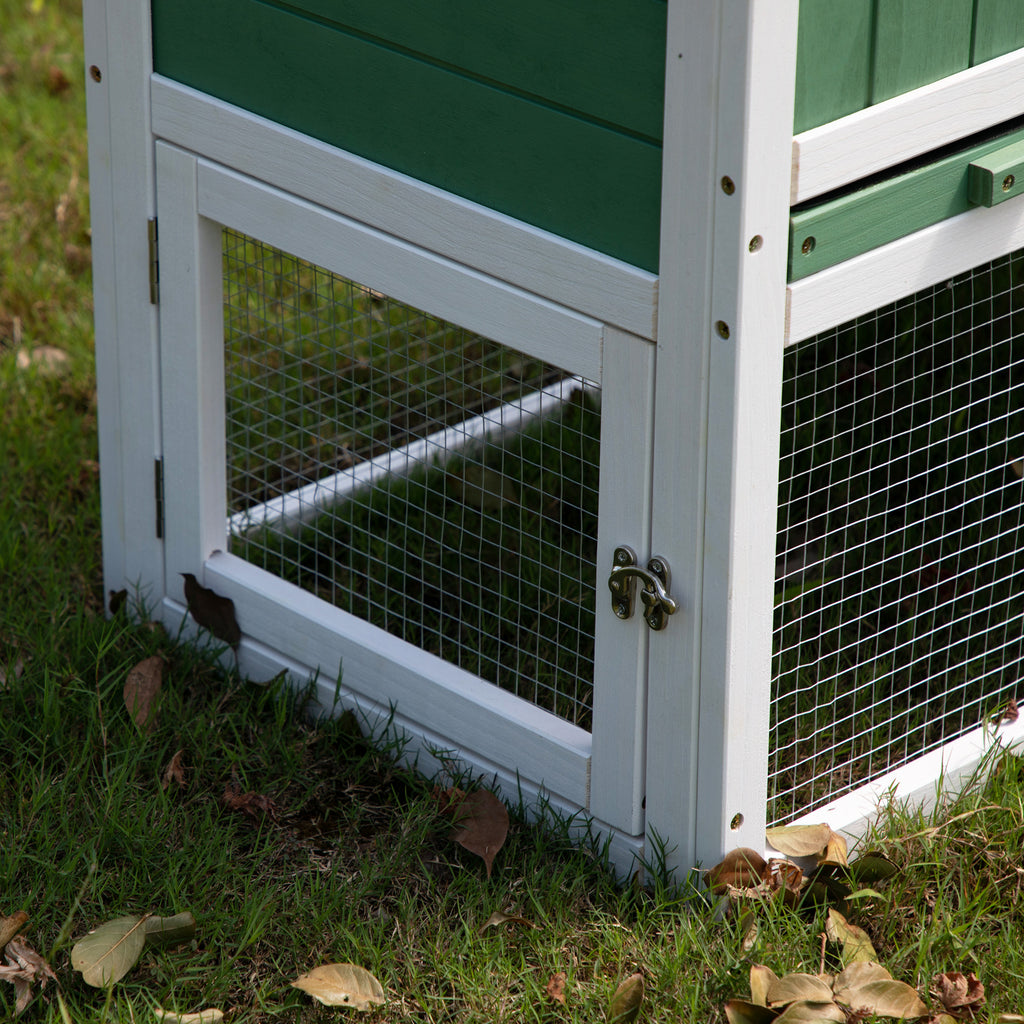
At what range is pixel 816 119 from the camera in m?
1.89

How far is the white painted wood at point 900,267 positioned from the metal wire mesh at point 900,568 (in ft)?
0.49

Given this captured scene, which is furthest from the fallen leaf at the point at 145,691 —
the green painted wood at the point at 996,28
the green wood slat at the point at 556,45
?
the green painted wood at the point at 996,28

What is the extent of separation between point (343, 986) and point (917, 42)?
1399 mm

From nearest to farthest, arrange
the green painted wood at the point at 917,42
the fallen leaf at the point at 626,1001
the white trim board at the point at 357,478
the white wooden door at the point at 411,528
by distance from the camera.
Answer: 1. the green painted wood at the point at 917,42
2. the fallen leaf at the point at 626,1001
3. the white wooden door at the point at 411,528
4. the white trim board at the point at 357,478

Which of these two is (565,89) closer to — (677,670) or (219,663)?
(677,670)

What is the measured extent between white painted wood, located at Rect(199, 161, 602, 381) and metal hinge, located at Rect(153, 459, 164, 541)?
479mm

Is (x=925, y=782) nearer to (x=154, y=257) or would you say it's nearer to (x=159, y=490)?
(x=159, y=490)

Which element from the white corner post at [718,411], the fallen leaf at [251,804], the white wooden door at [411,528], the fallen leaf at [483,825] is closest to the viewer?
the white corner post at [718,411]

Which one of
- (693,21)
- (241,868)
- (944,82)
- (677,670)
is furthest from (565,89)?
(241,868)

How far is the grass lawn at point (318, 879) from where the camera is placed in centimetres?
210

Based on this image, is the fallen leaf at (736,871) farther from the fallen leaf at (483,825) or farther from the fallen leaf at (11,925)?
the fallen leaf at (11,925)

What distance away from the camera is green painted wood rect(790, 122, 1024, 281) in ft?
6.31

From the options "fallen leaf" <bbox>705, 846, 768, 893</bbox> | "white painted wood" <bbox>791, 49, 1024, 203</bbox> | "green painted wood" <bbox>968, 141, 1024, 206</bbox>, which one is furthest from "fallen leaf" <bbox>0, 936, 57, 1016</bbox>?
"green painted wood" <bbox>968, 141, 1024, 206</bbox>

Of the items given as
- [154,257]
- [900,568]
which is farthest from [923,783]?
[154,257]
